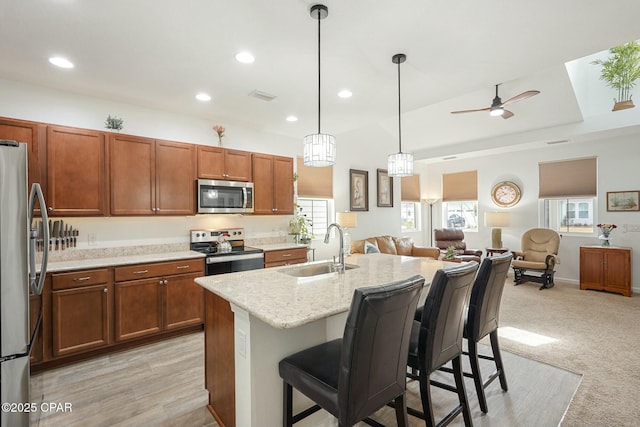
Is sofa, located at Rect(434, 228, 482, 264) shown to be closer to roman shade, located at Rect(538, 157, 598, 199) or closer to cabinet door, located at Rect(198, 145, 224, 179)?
roman shade, located at Rect(538, 157, 598, 199)

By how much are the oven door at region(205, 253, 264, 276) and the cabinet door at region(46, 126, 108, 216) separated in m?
1.26

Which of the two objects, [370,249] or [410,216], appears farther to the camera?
[410,216]

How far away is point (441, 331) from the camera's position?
1.74 m

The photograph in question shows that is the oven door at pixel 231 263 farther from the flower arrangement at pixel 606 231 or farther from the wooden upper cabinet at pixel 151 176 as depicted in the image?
the flower arrangement at pixel 606 231

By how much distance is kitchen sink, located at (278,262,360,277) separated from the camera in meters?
2.56

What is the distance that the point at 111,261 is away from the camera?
10.5ft

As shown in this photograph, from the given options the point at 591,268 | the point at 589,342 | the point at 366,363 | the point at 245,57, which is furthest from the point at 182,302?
the point at 591,268

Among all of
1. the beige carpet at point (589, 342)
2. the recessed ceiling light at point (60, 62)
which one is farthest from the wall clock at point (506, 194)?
the recessed ceiling light at point (60, 62)

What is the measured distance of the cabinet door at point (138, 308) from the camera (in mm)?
3102

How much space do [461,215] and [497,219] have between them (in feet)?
4.60

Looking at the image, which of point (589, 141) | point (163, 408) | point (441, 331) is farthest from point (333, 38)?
point (589, 141)

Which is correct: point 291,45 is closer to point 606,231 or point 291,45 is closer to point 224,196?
point 224,196

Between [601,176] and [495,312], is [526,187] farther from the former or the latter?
[495,312]

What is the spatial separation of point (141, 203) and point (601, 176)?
7.61 meters
